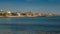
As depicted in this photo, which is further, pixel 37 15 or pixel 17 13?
pixel 37 15

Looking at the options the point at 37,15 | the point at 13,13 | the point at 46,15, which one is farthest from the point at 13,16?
the point at 46,15

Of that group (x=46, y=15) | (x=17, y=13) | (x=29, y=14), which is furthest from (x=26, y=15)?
(x=46, y=15)

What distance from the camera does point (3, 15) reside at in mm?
128625

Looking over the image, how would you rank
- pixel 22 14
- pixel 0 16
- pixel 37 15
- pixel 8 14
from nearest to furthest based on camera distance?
pixel 0 16, pixel 8 14, pixel 22 14, pixel 37 15

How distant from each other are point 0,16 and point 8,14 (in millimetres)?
9426

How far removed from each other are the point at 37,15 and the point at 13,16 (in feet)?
133

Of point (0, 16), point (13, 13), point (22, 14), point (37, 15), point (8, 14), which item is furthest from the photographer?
point (37, 15)

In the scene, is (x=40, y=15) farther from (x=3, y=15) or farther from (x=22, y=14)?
(x=3, y=15)

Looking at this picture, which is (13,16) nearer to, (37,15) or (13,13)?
(13,13)

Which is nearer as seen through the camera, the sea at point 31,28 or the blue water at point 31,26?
the sea at point 31,28

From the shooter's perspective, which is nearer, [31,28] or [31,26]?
[31,28]

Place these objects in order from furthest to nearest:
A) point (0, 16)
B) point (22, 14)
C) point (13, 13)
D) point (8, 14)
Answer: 1. point (22, 14)
2. point (13, 13)
3. point (8, 14)
4. point (0, 16)

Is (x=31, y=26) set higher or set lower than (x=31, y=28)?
lower

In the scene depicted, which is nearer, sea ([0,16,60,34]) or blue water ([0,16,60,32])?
sea ([0,16,60,34])
